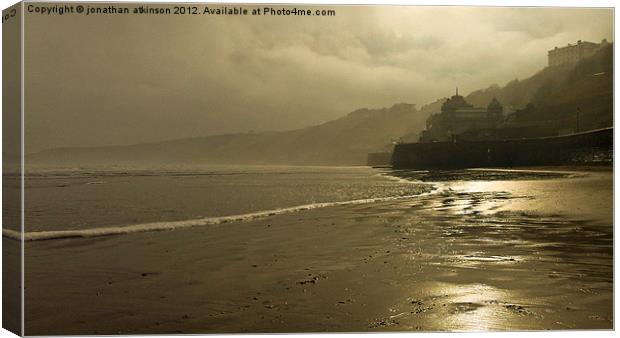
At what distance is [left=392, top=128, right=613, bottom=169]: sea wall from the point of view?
6.03m

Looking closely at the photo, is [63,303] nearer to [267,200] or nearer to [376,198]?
[267,200]

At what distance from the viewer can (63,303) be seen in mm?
5320

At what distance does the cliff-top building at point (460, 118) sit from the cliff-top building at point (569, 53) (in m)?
0.57

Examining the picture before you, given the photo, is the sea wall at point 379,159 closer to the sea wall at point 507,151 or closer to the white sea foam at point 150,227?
the sea wall at point 507,151

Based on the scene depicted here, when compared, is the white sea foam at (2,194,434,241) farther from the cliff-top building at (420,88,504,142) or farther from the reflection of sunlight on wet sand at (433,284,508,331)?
the reflection of sunlight on wet sand at (433,284,508,331)

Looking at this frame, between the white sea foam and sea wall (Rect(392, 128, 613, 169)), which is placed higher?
sea wall (Rect(392, 128, 613, 169))

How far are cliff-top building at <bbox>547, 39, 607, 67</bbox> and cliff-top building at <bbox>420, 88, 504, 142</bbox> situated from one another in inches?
22.5

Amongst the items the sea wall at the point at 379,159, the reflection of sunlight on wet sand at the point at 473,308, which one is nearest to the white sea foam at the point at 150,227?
the sea wall at the point at 379,159

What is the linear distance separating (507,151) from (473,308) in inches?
52.0

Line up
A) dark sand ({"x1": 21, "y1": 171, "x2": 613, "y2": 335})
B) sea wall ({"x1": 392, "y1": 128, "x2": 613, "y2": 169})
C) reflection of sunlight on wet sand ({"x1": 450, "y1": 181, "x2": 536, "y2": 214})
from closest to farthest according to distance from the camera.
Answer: dark sand ({"x1": 21, "y1": 171, "x2": 613, "y2": 335}), reflection of sunlight on wet sand ({"x1": 450, "y1": 181, "x2": 536, "y2": 214}), sea wall ({"x1": 392, "y1": 128, "x2": 613, "y2": 169})

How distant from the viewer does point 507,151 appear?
607 cm

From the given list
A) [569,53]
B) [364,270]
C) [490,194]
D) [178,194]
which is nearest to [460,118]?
[490,194]

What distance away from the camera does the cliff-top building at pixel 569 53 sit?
5926 millimetres

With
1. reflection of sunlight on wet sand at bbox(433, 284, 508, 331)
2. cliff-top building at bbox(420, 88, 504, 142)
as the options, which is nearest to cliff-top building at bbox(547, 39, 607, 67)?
cliff-top building at bbox(420, 88, 504, 142)
